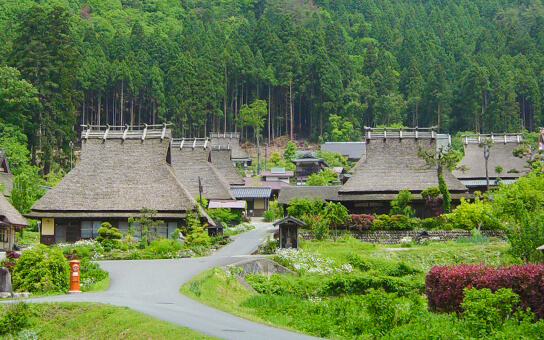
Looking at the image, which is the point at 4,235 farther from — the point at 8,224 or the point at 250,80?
the point at 250,80

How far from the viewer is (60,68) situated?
73.7m

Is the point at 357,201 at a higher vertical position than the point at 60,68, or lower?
lower

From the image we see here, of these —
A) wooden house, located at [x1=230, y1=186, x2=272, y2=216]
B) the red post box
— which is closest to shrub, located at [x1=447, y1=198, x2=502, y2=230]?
the red post box

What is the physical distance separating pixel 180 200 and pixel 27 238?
32.9 feet

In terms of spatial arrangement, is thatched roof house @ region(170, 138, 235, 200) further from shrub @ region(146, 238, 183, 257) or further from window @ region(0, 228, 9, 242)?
shrub @ region(146, 238, 183, 257)

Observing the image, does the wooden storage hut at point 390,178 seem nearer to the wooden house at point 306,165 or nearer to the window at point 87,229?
the window at point 87,229

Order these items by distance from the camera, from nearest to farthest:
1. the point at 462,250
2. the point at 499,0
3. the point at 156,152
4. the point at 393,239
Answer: the point at 462,250, the point at 393,239, the point at 156,152, the point at 499,0

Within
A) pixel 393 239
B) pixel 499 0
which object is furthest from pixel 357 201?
pixel 499 0

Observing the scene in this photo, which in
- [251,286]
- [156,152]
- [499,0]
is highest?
[499,0]

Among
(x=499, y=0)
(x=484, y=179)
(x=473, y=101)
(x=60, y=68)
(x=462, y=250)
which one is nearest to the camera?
(x=462, y=250)

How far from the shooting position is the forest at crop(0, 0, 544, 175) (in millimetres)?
73062

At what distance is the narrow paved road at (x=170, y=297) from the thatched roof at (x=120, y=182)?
7.09 m

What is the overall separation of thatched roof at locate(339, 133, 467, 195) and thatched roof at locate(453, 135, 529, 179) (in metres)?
12.4

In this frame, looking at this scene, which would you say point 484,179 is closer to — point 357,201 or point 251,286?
point 357,201
